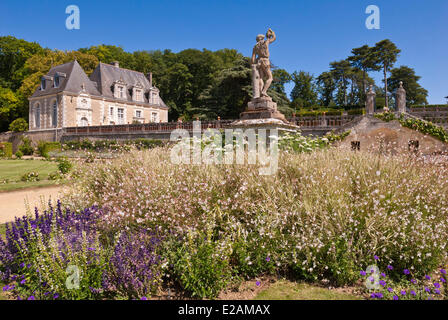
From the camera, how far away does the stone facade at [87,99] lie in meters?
33.7

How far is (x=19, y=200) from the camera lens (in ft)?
27.3

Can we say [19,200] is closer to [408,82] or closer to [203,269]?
[203,269]

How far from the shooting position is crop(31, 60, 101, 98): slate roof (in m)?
34.0

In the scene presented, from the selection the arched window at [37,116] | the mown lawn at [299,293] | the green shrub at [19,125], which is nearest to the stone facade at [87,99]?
the arched window at [37,116]

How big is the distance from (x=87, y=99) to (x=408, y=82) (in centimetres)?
4985

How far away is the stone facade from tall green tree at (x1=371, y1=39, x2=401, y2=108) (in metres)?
33.4

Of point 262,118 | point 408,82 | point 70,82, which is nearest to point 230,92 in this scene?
point 70,82

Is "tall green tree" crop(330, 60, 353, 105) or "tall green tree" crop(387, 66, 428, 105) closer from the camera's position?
"tall green tree" crop(387, 66, 428, 105)

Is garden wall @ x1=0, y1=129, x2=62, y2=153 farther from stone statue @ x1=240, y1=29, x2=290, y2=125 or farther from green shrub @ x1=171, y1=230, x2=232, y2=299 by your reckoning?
green shrub @ x1=171, y1=230, x2=232, y2=299

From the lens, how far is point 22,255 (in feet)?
11.3

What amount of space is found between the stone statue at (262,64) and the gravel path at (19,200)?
6.55 m

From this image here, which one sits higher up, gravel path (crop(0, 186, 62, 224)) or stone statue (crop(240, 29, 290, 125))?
stone statue (crop(240, 29, 290, 125))

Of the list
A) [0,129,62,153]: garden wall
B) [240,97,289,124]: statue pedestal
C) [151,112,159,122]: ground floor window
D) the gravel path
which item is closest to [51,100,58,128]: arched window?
[0,129,62,153]: garden wall

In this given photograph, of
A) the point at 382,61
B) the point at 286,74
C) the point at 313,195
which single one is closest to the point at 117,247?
the point at 313,195
